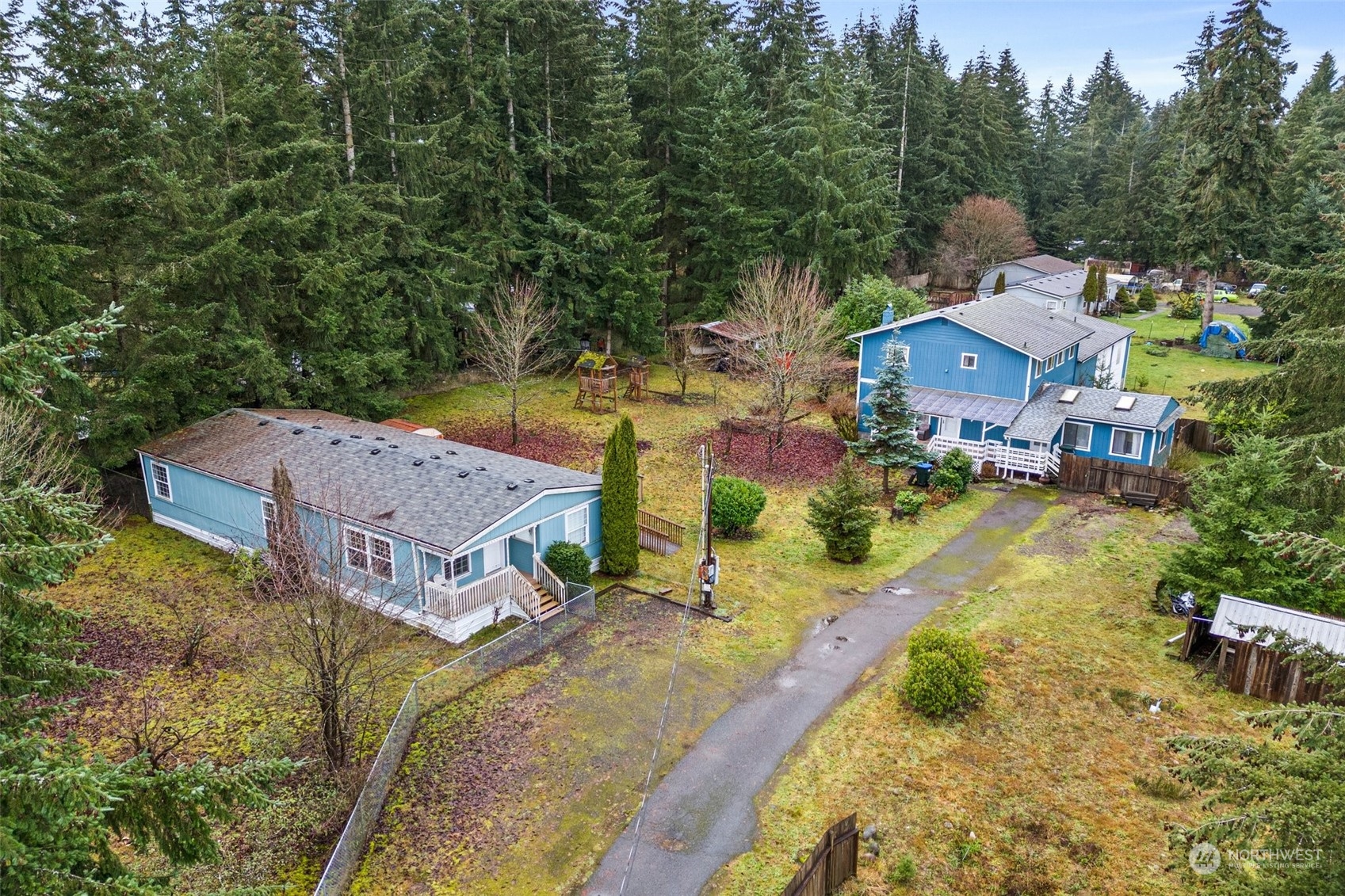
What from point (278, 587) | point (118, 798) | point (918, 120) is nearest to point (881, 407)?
point (278, 587)

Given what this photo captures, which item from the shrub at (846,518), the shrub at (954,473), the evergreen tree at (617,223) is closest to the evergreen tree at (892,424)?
the shrub at (954,473)

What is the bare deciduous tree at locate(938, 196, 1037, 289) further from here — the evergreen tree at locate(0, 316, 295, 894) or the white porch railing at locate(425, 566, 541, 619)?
the evergreen tree at locate(0, 316, 295, 894)

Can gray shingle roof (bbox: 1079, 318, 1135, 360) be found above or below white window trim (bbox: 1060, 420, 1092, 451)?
above

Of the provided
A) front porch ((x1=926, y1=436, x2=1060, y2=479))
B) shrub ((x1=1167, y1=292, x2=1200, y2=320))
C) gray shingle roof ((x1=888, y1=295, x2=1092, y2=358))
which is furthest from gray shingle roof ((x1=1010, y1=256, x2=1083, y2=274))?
front porch ((x1=926, y1=436, x2=1060, y2=479))

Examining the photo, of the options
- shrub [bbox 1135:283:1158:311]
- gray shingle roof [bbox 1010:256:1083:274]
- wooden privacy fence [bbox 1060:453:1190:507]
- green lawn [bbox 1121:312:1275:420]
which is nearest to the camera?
wooden privacy fence [bbox 1060:453:1190:507]

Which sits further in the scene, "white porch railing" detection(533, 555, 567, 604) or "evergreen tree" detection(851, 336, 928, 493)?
"evergreen tree" detection(851, 336, 928, 493)
